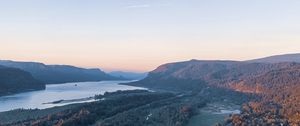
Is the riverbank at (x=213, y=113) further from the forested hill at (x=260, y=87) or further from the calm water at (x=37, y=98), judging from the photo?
the calm water at (x=37, y=98)

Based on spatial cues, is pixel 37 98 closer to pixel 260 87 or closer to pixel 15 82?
pixel 15 82

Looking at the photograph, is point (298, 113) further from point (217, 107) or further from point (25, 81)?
point (25, 81)

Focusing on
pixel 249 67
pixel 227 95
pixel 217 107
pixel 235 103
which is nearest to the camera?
pixel 217 107

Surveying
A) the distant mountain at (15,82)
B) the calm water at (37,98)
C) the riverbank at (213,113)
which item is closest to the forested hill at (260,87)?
the riverbank at (213,113)

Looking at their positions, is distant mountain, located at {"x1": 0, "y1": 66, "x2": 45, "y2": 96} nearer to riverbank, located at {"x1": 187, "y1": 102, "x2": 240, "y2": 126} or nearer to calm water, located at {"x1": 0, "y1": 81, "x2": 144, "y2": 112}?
calm water, located at {"x1": 0, "y1": 81, "x2": 144, "y2": 112}

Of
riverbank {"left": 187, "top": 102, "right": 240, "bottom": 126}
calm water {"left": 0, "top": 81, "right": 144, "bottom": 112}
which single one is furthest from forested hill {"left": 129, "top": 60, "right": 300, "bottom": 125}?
calm water {"left": 0, "top": 81, "right": 144, "bottom": 112}

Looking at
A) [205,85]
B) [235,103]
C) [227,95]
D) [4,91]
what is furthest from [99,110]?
[205,85]

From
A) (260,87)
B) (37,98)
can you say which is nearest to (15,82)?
(37,98)

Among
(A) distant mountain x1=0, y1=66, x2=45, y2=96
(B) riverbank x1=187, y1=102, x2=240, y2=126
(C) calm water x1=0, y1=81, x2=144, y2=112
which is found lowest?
(B) riverbank x1=187, y1=102, x2=240, y2=126
